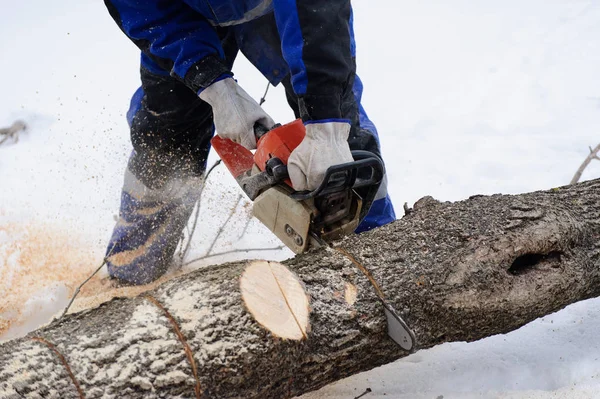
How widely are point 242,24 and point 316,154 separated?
3.29 ft

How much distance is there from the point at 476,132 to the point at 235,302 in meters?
3.24

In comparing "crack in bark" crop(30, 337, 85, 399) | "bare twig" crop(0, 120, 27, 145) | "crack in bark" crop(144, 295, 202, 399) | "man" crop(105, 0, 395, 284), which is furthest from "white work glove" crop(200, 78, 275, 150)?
"bare twig" crop(0, 120, 27, 145)

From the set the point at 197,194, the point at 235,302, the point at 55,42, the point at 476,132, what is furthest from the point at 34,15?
the point at 235,302

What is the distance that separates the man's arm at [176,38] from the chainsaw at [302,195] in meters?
0.45

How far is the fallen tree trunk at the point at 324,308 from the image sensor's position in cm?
125

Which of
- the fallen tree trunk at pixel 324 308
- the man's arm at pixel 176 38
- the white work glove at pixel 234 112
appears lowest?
the fallen tree trunk at pixel 324 308

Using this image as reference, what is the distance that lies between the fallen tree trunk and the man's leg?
142 centimetres

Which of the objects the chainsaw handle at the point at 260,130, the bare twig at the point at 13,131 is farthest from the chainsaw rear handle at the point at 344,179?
the bare twig at the point at 13,131

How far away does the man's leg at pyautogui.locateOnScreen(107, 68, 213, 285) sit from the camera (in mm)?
2756

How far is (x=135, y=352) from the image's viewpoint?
1267mm

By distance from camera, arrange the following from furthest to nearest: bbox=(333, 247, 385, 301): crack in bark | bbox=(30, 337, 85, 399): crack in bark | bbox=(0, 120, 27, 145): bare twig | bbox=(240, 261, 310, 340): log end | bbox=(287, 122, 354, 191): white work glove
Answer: bbox=(0, 120, 27, 145): bare twig < bbox=(287, 122, 354, 191): white work glove < bbox=(333, 247, 385, 301): crack in bark < bbox=(240, 261, 310, 340): log end < bbox=(30, 337, 85, 399): crack in bark

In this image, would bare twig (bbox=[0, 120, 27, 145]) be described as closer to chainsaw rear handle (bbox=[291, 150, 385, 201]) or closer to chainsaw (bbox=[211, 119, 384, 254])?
chainsaw (bbox=[211, 119, 384, 254])

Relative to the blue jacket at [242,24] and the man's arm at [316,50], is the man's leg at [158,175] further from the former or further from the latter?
the man's arm at [316,50]

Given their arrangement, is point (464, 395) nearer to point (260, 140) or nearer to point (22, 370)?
point (260, 140)
